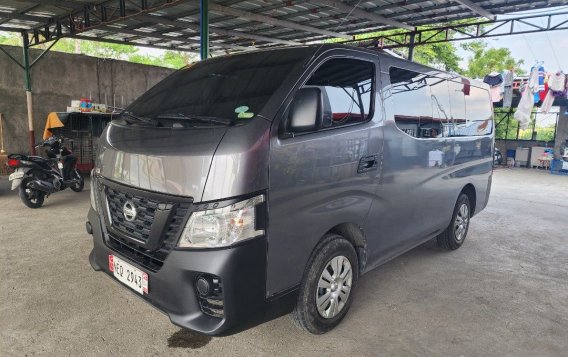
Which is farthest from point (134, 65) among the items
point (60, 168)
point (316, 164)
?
point (316, 164)

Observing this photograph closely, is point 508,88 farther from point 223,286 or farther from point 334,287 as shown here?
point 223,286

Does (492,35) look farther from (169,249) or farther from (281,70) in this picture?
(169,249)

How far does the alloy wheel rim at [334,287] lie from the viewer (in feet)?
8.28

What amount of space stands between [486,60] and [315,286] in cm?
2760

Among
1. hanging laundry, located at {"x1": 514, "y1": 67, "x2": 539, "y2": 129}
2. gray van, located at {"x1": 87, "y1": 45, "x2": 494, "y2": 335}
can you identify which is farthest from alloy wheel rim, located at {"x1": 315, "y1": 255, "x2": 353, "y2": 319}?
hanging laundry, located at {"x1": 514, "y1": 67, "x2": 539, "y2": 129}

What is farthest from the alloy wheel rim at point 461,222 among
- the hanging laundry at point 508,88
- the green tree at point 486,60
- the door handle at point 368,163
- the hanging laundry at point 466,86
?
the green tree at point 486,60

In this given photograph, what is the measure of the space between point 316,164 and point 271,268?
648 mm

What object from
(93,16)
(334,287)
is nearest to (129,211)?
(334,287)

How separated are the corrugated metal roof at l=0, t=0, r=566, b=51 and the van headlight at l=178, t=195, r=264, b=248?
6.00 meters

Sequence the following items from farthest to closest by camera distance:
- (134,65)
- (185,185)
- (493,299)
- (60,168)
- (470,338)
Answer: (134,65)
(60,168)
(493,299)
(470,338)
(185,185)

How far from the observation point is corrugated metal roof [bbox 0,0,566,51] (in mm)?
8195

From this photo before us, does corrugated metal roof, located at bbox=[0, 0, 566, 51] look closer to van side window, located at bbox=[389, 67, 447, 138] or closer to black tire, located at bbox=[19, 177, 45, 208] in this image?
black tire, located at bbox=[19, 177, 45, 208]

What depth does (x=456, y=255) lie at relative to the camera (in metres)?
4.36

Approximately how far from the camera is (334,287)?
261cm
